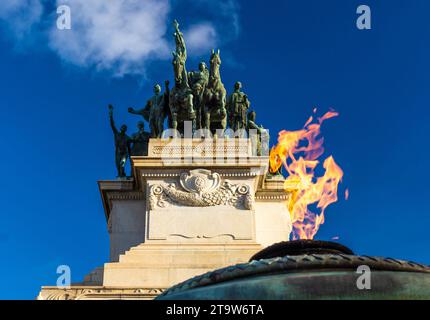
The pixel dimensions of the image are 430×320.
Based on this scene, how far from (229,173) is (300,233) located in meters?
3.71

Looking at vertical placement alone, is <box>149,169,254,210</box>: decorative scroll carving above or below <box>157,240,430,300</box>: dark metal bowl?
above

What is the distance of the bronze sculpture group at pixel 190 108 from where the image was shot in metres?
27.2

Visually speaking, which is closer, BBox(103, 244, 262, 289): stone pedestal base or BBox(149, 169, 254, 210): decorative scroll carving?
BBox(103, 244, 262, 289): stone pedestal base

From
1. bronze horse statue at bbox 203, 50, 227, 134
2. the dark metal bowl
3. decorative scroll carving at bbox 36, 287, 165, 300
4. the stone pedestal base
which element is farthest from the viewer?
bronze horse statue at bbox 203, 50, 227, 134

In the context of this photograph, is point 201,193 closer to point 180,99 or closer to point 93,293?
point 180,99

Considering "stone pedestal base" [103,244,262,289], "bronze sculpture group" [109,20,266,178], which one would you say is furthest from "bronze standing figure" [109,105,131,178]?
"stone pedestal base" [103,244,262,289]

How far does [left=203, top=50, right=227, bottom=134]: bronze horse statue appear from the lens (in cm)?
2741

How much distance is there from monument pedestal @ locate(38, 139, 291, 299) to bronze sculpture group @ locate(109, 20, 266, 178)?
70.7 inches

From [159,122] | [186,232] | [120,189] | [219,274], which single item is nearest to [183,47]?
[159,122]

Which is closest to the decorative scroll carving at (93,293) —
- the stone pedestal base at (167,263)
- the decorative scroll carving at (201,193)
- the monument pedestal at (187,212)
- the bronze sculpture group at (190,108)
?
the monument pedestal at (187,212)

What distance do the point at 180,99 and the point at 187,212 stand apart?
15.7ft

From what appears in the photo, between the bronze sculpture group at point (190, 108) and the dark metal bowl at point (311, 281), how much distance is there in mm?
20285

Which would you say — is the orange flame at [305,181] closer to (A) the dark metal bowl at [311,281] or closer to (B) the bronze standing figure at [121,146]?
(B) the bronze standing figure at [121,146]

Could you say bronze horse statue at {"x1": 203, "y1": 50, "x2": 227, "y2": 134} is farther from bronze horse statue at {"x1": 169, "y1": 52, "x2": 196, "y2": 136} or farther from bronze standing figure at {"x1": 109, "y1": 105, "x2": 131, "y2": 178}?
bronze standing figure at {"x1": 109, "y1": 105, "x2": 131, "y2": 178}
